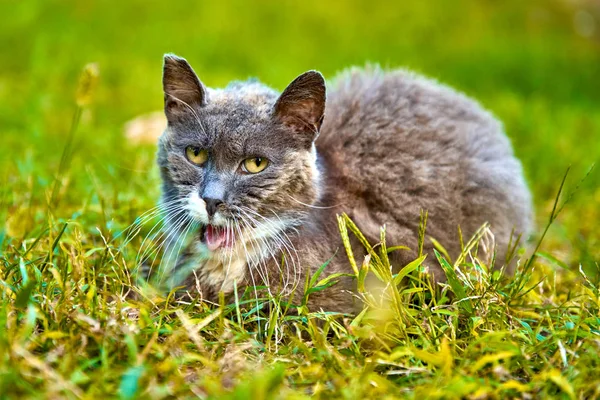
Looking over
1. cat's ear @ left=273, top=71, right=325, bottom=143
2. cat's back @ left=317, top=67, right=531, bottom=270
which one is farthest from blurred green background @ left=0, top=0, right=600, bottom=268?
cat's ear @ left=273, top=71, right=325, bottom=143

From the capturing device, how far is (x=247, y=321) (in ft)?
7.57

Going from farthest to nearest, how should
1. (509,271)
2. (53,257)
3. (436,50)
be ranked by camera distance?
(436,50) < (509,271) < (53,257)

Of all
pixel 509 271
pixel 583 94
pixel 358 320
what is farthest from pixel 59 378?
pixel 583 94

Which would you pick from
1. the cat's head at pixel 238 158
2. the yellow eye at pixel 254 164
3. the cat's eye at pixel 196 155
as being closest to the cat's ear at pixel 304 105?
the cat's head at pixel 238 158

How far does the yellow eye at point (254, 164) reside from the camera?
2.61m

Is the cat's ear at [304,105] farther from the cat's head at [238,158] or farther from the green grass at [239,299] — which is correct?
the green grass at [239,299]

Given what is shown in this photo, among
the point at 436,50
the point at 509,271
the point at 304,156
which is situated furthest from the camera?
the point at 436,50

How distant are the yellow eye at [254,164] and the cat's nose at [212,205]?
0.22 metres

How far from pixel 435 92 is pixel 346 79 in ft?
1.62

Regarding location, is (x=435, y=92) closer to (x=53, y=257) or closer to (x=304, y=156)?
(x=304, y=156)

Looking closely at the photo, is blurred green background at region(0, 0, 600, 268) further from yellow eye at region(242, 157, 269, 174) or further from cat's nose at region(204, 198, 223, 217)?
yellow eye at region(242, 157, 269, 174)

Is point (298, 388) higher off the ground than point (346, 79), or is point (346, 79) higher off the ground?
point (346, 79)

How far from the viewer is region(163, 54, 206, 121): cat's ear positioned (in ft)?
8.86

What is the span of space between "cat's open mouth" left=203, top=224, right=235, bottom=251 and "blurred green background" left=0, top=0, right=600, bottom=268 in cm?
43
